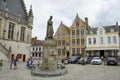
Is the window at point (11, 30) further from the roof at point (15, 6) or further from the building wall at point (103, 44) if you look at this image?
the building wall at point (103, 44)

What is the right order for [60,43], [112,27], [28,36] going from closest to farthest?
[28,36] → [112,27] → [60,43]

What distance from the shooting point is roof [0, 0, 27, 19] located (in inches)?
1042

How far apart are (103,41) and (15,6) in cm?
2356

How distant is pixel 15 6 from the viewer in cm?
3003

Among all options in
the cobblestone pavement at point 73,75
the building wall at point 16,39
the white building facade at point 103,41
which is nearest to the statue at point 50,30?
the cobblestone pavement at point 73,75

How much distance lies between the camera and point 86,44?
1451 inches

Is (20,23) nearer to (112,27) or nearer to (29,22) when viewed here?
(29,22)

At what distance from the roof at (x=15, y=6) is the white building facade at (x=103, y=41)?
18.4 m

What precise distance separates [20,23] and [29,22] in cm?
322

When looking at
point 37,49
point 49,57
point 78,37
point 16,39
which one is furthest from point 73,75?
point 37,49

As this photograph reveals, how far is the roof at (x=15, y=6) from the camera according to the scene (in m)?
26.5

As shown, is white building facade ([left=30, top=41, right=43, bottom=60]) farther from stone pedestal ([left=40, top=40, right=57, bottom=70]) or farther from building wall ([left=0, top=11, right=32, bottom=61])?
stone pedestal ([left=40, top=40, right=57, bottom=70])

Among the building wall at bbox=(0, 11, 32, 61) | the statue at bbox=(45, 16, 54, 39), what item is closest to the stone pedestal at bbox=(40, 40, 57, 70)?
the statue at bbox=(45, 16, 54, 39)

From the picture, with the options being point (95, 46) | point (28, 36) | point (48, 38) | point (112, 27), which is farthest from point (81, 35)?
point (48, 38)
